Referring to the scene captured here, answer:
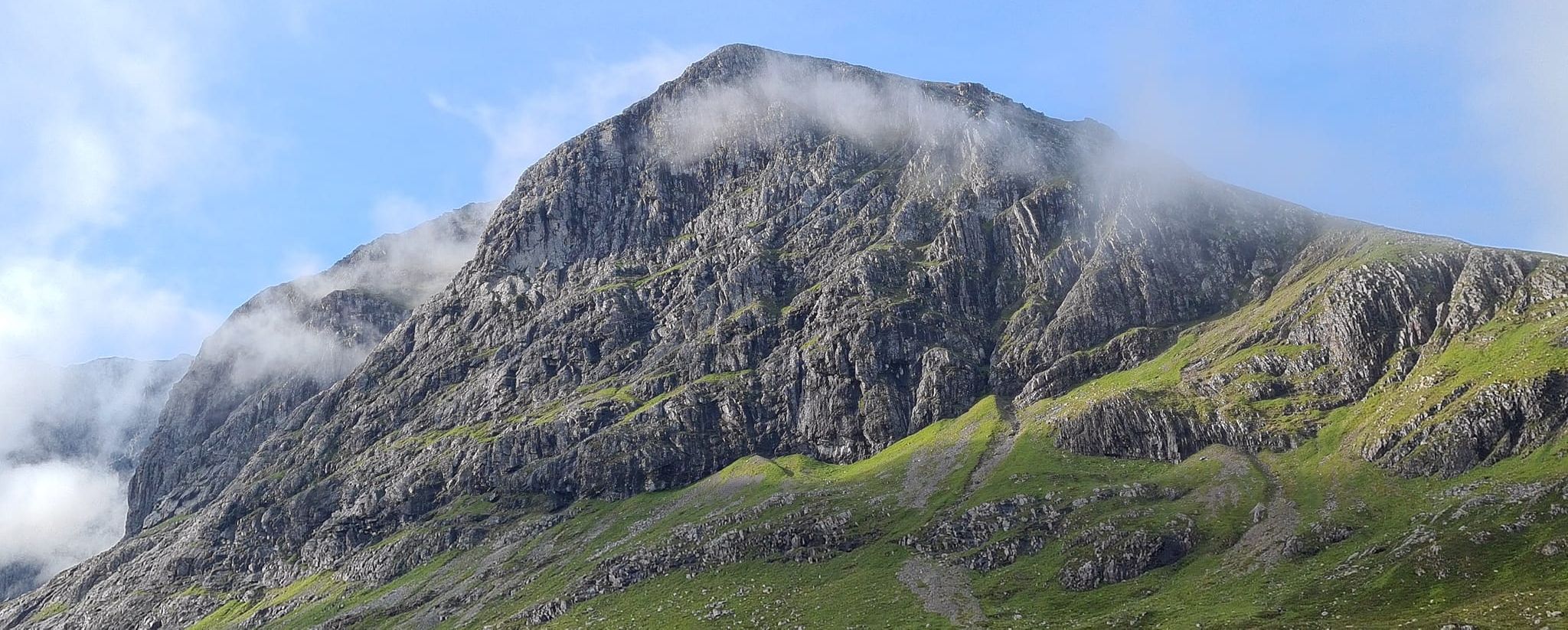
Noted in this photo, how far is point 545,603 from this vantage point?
643 feet

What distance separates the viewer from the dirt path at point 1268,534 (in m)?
148

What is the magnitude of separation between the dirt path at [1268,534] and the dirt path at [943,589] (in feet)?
124

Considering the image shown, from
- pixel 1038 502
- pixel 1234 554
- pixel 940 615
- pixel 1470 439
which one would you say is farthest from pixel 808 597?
pixel 1470 439

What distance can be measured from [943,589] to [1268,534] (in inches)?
1937

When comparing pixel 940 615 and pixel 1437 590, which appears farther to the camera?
pixel 940 615

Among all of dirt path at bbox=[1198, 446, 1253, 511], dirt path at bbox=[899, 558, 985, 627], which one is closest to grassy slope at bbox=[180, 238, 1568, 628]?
dirt path at bbox=[1198, 446, 1253, 511]

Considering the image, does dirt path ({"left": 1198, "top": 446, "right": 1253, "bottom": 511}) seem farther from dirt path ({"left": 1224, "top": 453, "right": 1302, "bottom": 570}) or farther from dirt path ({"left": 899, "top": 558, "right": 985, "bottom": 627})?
dirt path ({"left": 899, "top": 558, "right": 985, "bottom": 627})

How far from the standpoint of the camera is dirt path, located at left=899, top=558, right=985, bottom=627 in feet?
498

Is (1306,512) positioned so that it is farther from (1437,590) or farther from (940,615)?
(940,615)

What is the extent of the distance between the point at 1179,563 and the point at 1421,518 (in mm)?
33046

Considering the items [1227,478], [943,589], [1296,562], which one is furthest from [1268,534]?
[943,589]

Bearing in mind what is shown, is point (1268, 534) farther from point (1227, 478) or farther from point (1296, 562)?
point (1227, 478)

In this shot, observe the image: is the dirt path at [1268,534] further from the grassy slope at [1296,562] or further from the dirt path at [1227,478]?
the dirt path at [1227,478]

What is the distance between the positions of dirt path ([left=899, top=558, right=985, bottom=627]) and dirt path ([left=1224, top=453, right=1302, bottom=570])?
3778 centimetres
